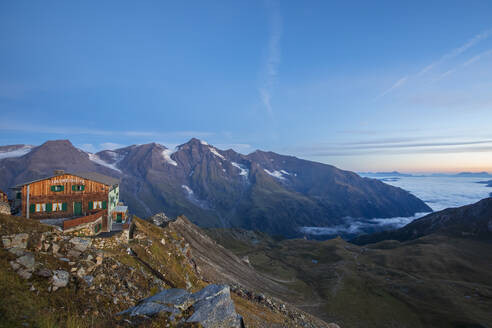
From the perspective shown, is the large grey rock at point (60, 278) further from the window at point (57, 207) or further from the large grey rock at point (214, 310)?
the window at point (57, 207)

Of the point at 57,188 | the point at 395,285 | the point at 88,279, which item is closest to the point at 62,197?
the point at 57,188

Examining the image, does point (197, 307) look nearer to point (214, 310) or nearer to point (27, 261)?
point (214, 310)

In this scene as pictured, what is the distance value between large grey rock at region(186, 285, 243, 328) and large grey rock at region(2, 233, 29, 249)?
649 inches

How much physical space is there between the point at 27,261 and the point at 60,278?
102 inches

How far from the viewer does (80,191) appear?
47.7 m

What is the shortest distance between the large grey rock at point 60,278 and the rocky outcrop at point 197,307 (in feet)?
33.6

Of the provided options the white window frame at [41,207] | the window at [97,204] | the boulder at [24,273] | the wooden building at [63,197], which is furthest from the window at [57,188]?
the boulder at [24,273]

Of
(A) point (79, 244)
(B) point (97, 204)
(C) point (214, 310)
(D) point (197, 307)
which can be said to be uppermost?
(D) point (197, 307)

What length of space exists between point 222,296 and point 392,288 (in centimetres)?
10225

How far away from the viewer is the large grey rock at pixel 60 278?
58.3 ft

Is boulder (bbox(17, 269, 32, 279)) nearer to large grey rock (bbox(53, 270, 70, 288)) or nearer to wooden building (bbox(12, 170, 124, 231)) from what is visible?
large grey rock (bbox(53, 270, 70, 288))

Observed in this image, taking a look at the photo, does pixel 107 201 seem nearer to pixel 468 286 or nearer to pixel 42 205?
pixel 42 205

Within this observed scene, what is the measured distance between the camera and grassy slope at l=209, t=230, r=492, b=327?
6775cm

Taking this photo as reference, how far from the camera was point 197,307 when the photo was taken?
40.3 ft
